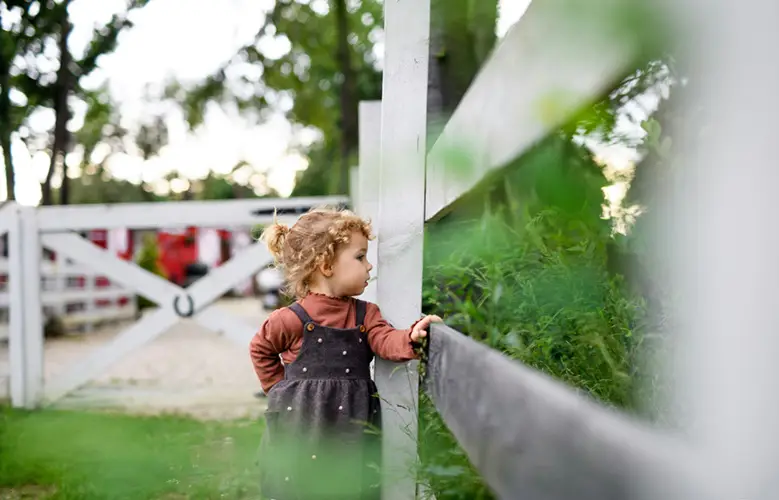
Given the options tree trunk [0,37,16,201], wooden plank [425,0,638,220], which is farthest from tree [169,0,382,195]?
wooden plank [425,0,638,220]

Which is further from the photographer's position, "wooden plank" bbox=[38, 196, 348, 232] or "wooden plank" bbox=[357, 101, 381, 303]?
"wooden plank" bbox=[38, 196, 348, 232]

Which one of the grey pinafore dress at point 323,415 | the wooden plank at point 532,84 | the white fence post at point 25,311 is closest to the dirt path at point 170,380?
the white fence post at point 25,311

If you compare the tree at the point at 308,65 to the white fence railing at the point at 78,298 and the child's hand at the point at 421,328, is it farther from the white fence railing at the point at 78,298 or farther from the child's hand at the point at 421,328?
the child's hand at the point at 421,328

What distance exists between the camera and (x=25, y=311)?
519cm

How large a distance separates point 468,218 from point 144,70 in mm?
7423

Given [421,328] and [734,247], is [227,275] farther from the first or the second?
[734,247]

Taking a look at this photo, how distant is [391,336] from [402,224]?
0.87ft

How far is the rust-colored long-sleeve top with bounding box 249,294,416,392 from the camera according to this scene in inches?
83.9

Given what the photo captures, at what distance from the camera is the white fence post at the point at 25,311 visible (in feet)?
16.6

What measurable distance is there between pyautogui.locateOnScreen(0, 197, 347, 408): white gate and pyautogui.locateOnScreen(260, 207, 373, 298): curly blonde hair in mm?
2706

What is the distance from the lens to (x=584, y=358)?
4.91ft

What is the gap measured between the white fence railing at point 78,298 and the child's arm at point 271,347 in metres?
7.55

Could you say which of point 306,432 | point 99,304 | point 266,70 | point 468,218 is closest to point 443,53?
point 468,218

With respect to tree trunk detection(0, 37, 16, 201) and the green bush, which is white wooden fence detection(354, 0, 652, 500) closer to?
the green bush
